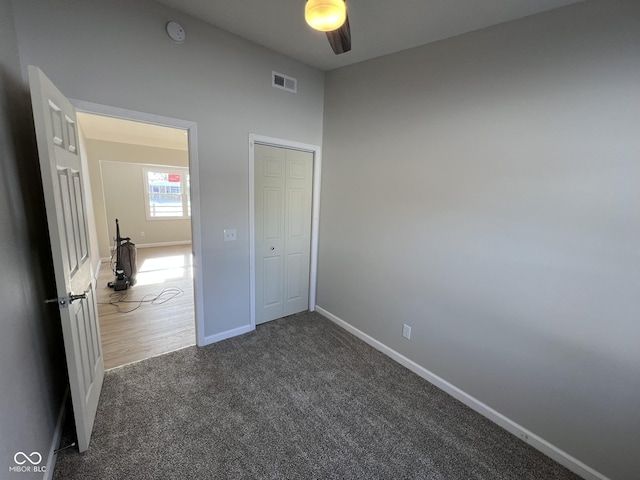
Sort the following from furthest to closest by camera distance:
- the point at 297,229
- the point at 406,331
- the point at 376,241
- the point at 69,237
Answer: the point at 297,229
the point at 376,241
the point at 406,331
the point at 69,237

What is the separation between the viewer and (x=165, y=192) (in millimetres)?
7211

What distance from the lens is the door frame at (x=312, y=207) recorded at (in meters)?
2.67

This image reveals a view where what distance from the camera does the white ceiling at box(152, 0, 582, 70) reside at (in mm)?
1666

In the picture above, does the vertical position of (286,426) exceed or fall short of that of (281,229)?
it falls short

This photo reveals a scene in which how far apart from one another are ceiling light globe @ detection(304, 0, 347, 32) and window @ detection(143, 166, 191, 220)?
666 centimetres

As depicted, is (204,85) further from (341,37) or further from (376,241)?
(376,241)

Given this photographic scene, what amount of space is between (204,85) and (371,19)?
1.45 meters

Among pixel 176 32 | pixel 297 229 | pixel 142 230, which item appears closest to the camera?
pixel 176 32

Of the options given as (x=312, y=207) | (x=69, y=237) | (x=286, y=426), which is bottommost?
(x=286, y=426)

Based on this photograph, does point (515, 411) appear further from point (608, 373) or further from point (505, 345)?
point (608, 373)

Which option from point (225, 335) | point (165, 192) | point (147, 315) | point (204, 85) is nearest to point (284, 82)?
point (204, 85)

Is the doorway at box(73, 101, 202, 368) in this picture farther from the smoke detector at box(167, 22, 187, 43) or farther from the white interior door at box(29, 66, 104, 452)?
the smoke detector at box(167, 22, 187, 43)

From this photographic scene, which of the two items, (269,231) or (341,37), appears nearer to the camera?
(341,37)
